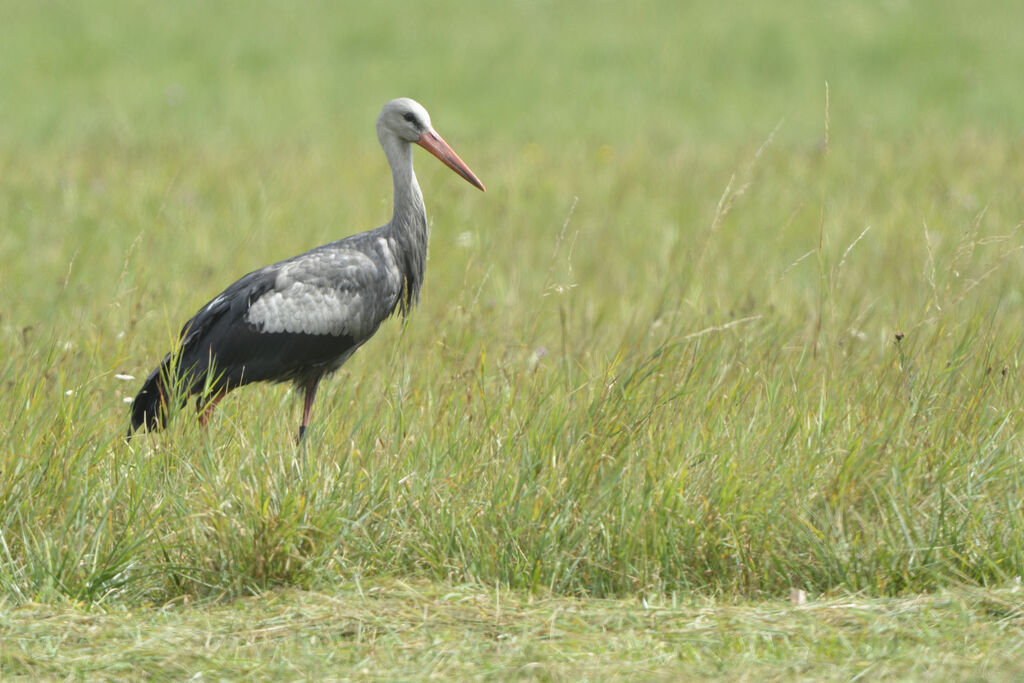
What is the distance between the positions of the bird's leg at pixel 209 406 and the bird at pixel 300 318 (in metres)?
0.01

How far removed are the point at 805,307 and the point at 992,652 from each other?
152 inches

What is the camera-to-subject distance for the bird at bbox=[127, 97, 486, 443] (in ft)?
15.9

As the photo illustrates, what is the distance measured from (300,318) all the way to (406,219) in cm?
64

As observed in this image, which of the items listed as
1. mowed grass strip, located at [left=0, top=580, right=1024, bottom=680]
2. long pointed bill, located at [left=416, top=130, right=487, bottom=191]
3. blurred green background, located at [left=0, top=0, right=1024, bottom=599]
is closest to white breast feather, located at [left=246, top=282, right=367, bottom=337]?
blurred green background, located at [left=0, top=0, right=1024, bottom=599]

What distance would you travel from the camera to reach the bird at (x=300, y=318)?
A: 4848 millimetres

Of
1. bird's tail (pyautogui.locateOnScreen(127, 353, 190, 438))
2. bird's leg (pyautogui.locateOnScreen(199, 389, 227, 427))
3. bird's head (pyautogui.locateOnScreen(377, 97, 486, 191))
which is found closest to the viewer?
bird's leg (pyautogui.locateOnScreen(199, 389, 227, 427))

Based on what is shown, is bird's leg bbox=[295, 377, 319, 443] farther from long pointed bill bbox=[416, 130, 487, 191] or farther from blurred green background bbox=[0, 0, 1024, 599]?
long pointed bill bbox=[416, 130, 487, 191]

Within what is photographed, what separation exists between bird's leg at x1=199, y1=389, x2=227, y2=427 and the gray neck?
806mm

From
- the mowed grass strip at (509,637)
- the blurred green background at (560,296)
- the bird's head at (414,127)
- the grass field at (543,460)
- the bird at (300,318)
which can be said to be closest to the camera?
the mowed grass strip at (509,637)

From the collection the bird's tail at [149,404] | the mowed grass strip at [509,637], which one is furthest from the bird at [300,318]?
the mowed grass strip at [509,637]

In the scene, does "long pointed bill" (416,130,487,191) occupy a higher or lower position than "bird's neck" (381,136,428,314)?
higher

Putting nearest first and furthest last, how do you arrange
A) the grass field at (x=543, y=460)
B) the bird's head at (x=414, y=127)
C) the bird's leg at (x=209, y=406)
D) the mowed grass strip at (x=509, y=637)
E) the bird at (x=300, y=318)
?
1. the mowed grass strip at (x=509, y=637)
2. the grass field at (x=543, y=460)
3. the bird's leg at (x=209, y=406)
4. the bird at (x=300, y=318)
5. the bird's head at (x=414, y=127)

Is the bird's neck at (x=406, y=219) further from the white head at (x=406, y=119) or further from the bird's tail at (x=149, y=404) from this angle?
the bird's tail at (x=149, y=404)

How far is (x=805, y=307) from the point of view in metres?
6.75
